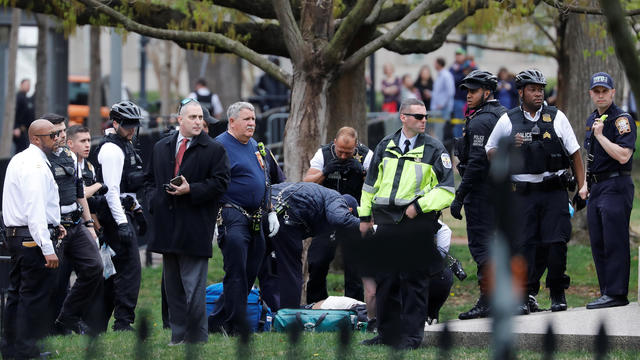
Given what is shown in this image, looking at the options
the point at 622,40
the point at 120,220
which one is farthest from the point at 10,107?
the point at 622,40

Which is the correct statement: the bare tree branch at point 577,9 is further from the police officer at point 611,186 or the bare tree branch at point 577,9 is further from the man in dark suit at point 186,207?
the man in dark suit at point 186,207

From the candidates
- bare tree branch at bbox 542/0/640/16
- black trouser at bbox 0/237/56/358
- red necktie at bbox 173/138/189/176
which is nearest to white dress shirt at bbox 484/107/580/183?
bare tree branch at bbox 542/0/640/16

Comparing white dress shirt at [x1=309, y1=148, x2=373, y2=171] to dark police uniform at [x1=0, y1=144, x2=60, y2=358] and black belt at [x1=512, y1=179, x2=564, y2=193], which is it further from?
dark police uniform at [x1=0, y1=144, x2=60, y2=358]

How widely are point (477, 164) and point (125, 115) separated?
9.84 feet

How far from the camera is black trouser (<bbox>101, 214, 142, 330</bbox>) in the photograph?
9.59 meters

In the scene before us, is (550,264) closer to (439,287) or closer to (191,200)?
(439,287)

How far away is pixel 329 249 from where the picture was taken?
9914mm

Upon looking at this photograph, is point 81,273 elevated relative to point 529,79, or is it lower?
lower

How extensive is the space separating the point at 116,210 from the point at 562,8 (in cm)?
457

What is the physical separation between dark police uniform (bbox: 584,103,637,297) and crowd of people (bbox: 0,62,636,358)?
0.4 inches

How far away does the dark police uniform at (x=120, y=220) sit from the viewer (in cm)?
938

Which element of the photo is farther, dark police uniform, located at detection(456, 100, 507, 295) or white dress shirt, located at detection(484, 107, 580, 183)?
dark police uniform, located at detection(456, 100, 507, 295)

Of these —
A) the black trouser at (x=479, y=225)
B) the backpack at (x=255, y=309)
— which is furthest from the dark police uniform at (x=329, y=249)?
the black trouser at (x=479, y=225)

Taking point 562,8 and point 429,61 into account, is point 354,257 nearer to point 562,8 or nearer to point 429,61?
point 562,8
